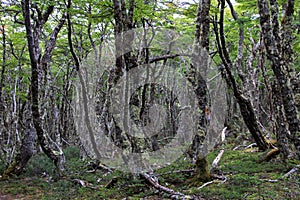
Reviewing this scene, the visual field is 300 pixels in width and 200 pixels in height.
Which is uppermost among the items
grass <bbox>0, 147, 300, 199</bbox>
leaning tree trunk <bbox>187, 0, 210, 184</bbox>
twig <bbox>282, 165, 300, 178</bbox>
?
leaning tree trunk <bbox>187, 0, 210, 184</bbox>

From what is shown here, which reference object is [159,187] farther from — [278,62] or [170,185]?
[278,62]

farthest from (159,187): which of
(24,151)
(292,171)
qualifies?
(24,151)

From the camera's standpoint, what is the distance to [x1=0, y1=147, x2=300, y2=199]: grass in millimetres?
5738

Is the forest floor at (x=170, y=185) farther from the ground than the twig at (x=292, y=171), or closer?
closer

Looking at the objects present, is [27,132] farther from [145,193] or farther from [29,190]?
[145,193]

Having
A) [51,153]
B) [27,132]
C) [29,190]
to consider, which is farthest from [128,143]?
[27,132]

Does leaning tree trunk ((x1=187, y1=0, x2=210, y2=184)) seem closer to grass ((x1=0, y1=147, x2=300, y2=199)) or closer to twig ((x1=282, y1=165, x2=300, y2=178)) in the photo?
grass ((x1=0, y1=147, x2=300, y2=199))

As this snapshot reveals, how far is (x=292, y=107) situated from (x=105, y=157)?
26.8 feet

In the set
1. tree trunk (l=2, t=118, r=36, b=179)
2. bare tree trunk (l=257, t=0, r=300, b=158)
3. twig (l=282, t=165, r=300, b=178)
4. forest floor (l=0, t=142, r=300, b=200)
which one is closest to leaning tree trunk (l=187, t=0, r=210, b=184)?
forest floor (l=0, t=142, r=300, b=200)

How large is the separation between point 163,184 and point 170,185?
19 cm

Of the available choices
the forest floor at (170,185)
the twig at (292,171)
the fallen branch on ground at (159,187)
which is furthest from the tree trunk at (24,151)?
the twig at (292,171)

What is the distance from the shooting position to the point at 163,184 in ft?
24.0

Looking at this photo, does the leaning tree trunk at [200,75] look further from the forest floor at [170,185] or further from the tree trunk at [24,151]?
the tree trunk at [24,151]

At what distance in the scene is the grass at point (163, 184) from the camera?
5.74m
